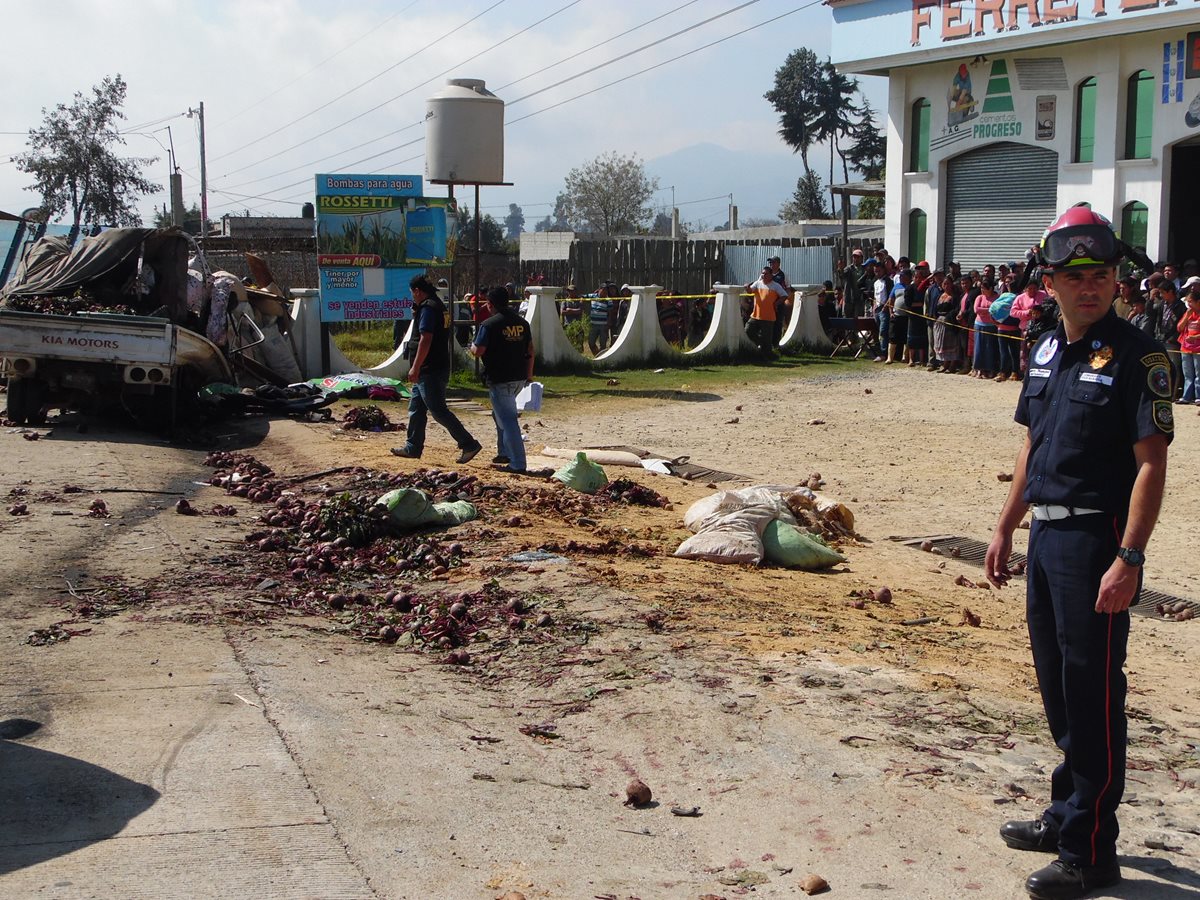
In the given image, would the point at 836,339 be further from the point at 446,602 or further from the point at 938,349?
the point at 446,602

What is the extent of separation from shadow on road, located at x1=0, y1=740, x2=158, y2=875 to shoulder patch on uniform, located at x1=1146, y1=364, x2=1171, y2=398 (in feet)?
11.2

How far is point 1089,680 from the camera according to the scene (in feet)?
12.8

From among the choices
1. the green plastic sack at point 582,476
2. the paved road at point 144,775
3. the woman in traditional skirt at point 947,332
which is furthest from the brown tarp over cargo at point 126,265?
the woman in traditional skirt at point 947,332

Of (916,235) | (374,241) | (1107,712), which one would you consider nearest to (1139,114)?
(916,235)

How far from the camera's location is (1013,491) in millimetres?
4207

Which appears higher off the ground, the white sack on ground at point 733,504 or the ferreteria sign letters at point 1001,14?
the ferreteria sign letters at point 1001,14

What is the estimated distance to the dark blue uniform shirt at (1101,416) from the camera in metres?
3.81

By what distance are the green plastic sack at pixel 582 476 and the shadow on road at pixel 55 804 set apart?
6729mm

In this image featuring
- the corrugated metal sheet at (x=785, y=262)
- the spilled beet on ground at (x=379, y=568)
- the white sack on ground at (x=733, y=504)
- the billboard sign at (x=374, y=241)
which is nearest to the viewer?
the spilled beet on ground at (x=379, y=568)

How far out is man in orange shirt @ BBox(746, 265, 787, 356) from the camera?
25.3m

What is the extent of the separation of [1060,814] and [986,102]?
26705mm

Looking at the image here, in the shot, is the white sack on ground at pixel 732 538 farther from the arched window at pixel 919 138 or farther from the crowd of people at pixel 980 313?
the arched window at pixel 919 138

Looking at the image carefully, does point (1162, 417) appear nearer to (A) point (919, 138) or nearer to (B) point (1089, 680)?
(B) point (1089, 680)

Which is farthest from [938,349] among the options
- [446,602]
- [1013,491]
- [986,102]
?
[1013,491]
